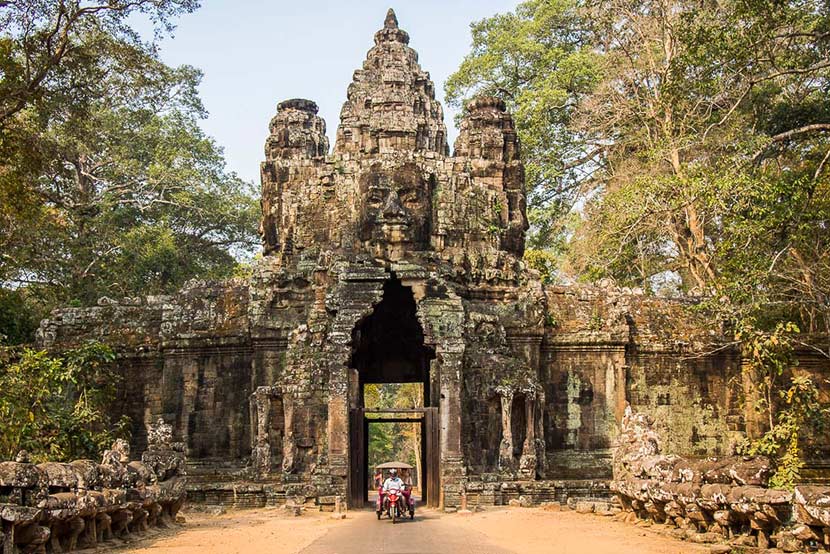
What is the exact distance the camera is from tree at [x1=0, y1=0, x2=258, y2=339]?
16536 millimetres

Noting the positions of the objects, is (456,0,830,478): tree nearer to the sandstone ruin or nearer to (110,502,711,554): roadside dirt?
the sandstone ruin

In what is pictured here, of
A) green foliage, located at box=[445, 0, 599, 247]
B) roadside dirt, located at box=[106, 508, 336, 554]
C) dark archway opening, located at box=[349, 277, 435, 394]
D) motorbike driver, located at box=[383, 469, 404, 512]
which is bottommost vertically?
roadside dirt, located at box=[106, 508, 336, 554]

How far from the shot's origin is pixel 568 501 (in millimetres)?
16953

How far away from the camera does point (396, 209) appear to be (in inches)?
742

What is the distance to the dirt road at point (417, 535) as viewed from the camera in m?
11.4

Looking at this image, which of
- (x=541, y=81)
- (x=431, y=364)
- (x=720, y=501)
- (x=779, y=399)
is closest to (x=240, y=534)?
(x=720, y=501)

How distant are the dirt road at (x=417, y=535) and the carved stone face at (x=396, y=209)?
490 cm

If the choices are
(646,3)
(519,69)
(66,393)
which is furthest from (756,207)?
(519,69)

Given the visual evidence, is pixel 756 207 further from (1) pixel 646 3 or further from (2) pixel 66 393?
(2) pixel 66 393

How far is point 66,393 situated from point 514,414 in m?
8.55

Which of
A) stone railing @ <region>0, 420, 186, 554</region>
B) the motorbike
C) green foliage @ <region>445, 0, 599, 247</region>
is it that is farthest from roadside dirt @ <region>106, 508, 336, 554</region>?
green foliage @ <region>445, 0, 599, 247</region>

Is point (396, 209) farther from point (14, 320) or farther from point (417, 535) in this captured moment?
point (14, 320)

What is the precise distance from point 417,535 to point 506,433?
5.08 m

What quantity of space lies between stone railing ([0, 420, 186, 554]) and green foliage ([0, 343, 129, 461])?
2.16 meters
